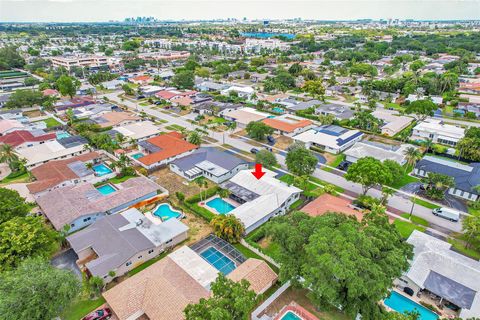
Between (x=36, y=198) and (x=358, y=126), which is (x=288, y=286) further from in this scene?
(x=358, y=126)

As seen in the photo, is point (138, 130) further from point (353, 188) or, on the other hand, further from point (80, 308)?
point (353, 188)

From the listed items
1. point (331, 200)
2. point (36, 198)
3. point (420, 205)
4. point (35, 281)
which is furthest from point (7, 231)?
point (420, 205)

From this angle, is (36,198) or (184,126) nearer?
(36,198)

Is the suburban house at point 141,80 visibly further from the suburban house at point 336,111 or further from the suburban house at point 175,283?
the suburban house at point 175,283

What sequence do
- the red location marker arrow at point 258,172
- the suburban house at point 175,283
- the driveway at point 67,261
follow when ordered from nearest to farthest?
the suburban house at point 175,283 → the driveway at point 67,261 → the red location marker arrow at point 258,172

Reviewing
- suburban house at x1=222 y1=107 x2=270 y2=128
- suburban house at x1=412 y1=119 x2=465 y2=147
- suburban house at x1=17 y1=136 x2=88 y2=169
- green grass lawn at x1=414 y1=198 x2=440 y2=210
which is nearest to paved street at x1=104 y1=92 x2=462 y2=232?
green grass lawn at x1=414 y1=198 x2=440 y2=210

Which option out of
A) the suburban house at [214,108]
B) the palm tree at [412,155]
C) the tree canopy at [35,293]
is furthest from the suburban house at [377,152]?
the tree canopy at [35,293]

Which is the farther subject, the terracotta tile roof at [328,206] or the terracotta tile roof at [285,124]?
the terracotta tile roof at [285,124]

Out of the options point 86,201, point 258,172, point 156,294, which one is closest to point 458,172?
point 258,172
